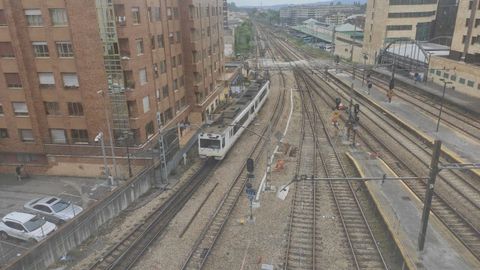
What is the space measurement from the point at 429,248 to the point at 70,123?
30.7m

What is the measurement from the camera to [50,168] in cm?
3428

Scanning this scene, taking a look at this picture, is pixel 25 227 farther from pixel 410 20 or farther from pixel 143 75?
pixel 410 20

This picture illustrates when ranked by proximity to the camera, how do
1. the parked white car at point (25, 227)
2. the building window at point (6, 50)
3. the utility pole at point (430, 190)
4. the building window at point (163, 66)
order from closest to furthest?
the utility pole at point (430, 190)
the parked white car at point (25, 227)
the building window at point (6, 50)
the building window at point (163, 66)

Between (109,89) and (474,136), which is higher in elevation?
(109,89)

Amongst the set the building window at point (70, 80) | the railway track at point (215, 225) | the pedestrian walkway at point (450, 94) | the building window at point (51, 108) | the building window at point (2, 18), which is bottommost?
the railway track at point (215, 225)

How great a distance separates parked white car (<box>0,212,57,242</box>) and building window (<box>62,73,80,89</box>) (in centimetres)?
1272

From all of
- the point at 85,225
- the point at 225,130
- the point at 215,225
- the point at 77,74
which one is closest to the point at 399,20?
the point at 225,130

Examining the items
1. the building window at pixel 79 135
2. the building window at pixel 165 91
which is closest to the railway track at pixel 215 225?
the building window at pixel 165 91

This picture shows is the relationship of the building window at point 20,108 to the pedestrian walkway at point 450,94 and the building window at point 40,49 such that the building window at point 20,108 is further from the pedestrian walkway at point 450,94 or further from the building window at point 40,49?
the pedestrian walkway at point 450,94

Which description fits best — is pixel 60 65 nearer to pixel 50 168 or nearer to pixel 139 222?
pixel 50 168

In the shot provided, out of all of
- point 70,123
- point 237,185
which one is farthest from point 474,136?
point 70,123

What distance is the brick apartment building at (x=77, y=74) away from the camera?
30.0 metres

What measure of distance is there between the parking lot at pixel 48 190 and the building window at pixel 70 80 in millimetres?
8640

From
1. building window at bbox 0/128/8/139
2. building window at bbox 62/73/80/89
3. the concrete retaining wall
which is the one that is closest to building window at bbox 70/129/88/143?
building window at bbox 62/73/80/89
